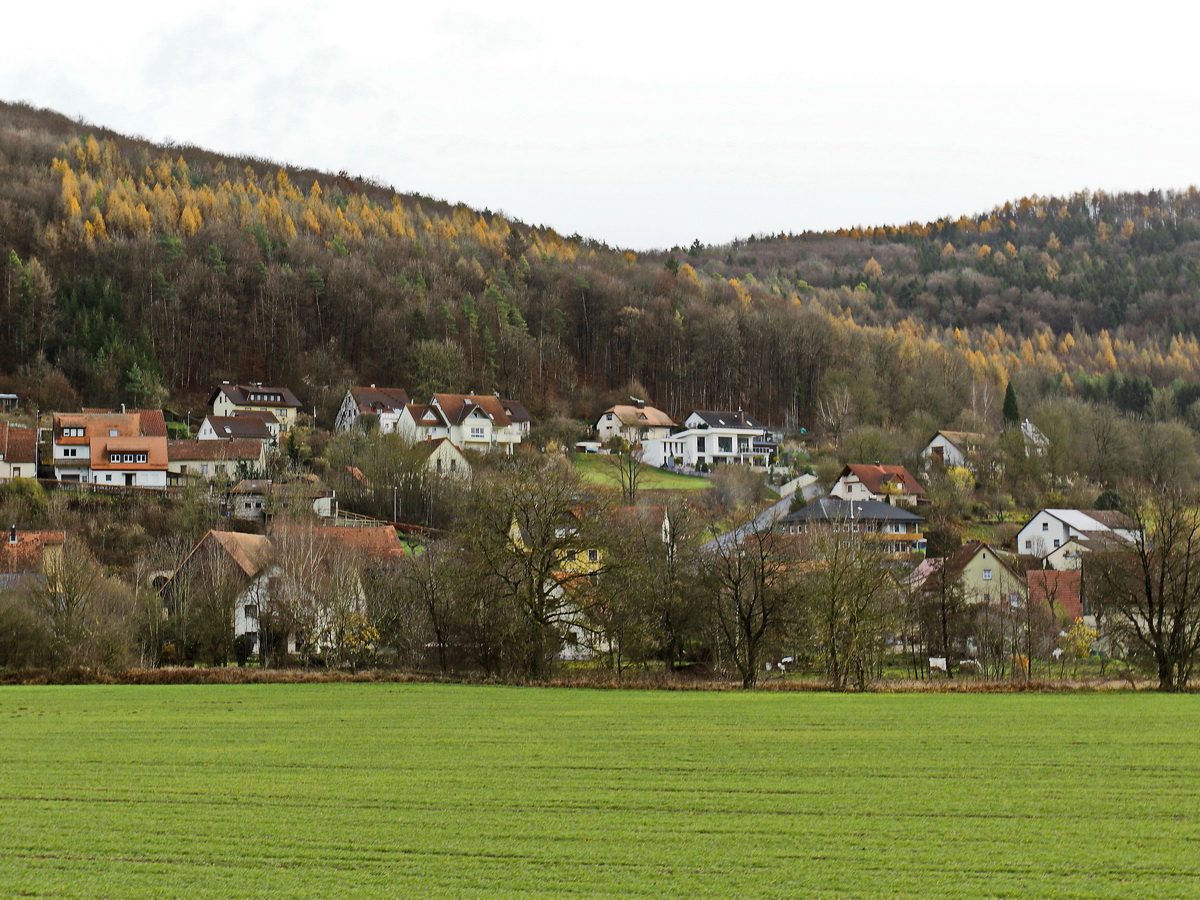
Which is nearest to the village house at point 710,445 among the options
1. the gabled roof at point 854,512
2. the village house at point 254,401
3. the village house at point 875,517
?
the gabled roof at point 854,512

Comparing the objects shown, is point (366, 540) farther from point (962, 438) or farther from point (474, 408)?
point (962, 438)

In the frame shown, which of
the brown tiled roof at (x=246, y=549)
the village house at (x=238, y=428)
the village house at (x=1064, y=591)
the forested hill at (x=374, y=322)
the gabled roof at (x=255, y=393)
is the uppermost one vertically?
the forested hill at (x=374, y=322)

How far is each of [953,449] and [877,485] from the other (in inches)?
883

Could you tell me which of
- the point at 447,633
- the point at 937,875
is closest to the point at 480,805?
the point at 937,875

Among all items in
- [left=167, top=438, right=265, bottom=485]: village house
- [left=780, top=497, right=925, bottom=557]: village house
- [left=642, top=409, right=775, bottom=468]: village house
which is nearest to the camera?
[left=780, top=497, right=925, bottom=557]: village house

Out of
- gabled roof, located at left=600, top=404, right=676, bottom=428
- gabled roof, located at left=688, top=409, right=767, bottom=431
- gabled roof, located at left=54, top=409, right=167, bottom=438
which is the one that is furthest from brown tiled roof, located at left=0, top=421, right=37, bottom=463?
gabled roof, located at left=688, top=409, right=767, bottom=431

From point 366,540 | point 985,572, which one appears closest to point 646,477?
point 985,572

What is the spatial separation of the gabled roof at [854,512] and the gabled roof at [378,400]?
4080cm

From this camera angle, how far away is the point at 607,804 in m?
15.3

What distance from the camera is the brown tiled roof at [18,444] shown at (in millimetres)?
76000

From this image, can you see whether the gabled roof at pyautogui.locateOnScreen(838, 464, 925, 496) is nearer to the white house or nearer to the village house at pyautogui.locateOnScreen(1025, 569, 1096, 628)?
the white house

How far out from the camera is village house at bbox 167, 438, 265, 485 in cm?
7962

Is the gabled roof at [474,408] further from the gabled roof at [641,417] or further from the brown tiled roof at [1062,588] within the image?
the brown tiled roof at [1062,588]

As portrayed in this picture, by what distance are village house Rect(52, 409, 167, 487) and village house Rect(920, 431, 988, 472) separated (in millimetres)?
60103
